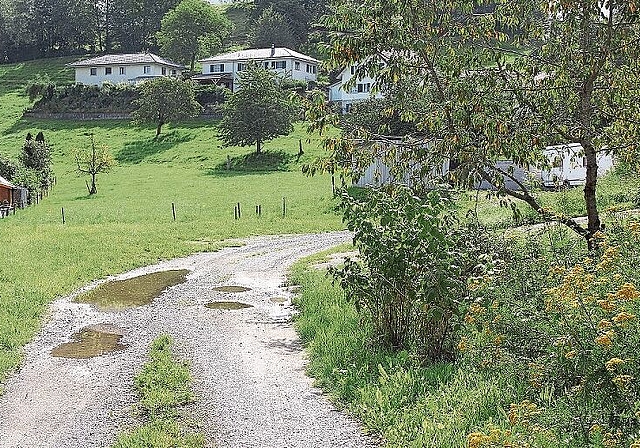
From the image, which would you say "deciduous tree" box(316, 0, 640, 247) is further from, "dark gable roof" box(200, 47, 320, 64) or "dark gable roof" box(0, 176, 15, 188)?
"dark gable roof" box(200, 47, 320, 64)

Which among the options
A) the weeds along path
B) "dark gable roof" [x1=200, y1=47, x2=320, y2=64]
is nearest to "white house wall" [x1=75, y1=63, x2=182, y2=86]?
"dark gable roof" [x1=200, y1=47, x2=320, y2=64]

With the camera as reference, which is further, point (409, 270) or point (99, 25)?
point (99, 25)

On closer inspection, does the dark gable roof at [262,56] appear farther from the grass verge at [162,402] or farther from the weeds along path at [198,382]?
the grass verge at [162,402]

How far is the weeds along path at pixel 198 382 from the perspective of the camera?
7.33 meters

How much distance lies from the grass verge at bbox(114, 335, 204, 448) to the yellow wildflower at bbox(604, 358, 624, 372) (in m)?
3.70

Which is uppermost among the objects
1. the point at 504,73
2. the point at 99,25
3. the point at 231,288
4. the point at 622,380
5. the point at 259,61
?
the point at 99,25

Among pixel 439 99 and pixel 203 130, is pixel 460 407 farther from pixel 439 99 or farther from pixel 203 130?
pixel 203 130

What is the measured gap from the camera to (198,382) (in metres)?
9.01

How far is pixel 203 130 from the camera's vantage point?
61.9 m

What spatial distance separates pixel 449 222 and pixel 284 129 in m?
45.2

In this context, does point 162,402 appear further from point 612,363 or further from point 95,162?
point 95,162

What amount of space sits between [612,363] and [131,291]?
12.2m

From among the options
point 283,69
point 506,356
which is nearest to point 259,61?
point 283,69

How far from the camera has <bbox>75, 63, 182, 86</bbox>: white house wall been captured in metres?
84.3
